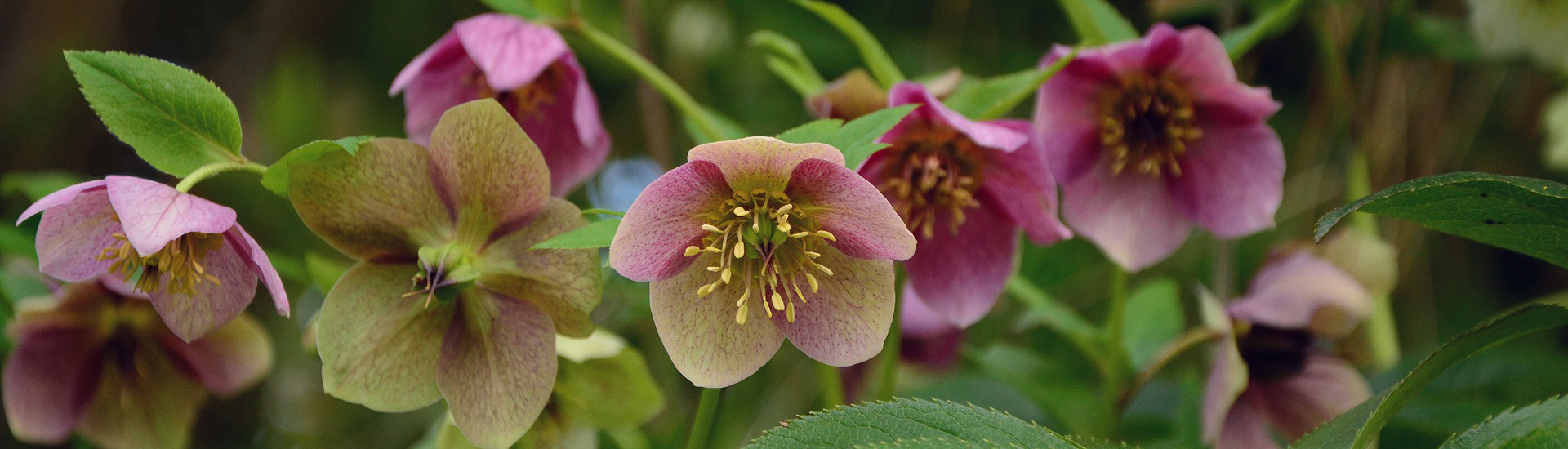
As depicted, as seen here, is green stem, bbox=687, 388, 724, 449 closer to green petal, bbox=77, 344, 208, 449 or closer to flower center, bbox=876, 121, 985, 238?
flower center, bbox=876, 121, 985, 238

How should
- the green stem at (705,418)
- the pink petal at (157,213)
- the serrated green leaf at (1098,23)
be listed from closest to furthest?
the pink petal at (157,213), the green stem at (705,418), the serrated green leaf at (1098,23)

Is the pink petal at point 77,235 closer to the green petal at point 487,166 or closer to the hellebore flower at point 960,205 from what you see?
the green petal at point 487,166

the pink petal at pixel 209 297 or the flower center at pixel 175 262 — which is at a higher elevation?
the flower center at pixel 175 262

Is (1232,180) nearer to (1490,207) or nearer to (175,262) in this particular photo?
(1490,207)

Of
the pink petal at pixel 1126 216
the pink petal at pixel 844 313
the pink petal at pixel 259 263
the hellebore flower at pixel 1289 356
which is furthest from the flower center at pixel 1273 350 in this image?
the pink petal at pixel 259 263

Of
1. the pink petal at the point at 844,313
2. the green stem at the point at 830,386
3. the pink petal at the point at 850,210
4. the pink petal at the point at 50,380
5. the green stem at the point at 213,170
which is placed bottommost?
the green stem at the point at 830,386

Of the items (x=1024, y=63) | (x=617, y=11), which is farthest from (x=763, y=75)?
(x=1024, y=63)

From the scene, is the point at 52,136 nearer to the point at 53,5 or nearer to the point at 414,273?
the point at 53,5

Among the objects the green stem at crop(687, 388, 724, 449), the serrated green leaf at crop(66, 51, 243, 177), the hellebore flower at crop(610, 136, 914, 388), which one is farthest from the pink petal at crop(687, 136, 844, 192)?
the serrated green leaf at crop(66, 51, 243, 177)
